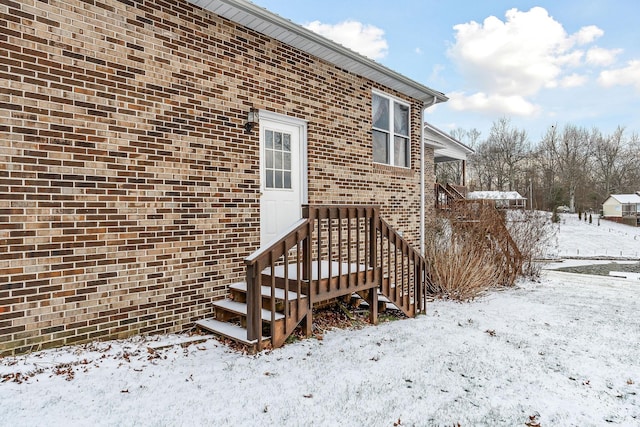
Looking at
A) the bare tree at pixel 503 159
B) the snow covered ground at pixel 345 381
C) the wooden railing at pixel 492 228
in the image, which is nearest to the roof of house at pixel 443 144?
the wooden railing at pixel 492 228

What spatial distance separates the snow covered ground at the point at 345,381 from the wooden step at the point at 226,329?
0.48ft

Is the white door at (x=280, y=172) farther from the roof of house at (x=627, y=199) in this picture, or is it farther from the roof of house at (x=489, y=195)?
the roof of house at (x=627, y=199)

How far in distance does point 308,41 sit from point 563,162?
47.3 m

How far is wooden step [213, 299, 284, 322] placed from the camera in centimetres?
405

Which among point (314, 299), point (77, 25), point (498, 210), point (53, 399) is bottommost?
point (53, 399)

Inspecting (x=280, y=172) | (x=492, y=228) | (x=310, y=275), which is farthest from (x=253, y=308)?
(x=492, y=228)

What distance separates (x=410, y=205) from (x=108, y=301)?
599cm

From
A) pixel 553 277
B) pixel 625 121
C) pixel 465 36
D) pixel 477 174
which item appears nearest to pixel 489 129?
pixel 477 174

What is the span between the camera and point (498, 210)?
1014cm

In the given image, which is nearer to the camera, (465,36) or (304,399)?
(304,399)

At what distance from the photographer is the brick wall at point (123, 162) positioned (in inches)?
133

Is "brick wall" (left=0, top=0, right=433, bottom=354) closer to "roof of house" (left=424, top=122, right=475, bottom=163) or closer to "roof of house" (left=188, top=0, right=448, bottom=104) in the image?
"roof of house" (left=188, top=0, right=448, bottom=104)

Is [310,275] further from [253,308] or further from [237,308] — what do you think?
[237,308]

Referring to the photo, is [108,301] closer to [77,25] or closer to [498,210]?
[77,25]
